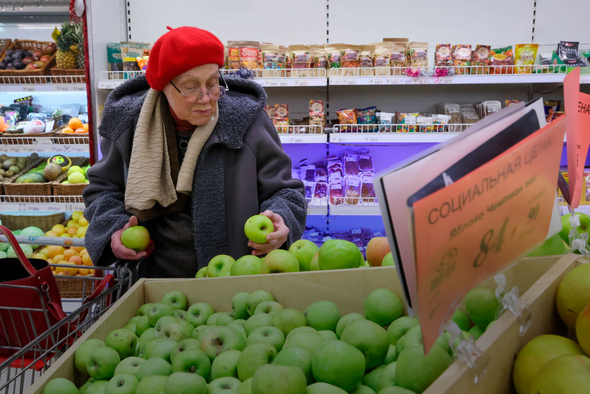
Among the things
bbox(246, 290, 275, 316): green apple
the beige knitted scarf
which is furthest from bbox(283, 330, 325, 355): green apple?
the beige knitted scarf

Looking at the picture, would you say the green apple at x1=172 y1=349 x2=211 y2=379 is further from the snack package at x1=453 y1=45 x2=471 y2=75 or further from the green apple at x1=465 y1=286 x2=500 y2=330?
the snack package at x1=453 y1=45 x2=471 y2=75

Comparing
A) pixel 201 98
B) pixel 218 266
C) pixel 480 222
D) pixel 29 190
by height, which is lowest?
pixel 29 190

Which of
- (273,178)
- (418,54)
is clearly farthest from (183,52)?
(418,54)

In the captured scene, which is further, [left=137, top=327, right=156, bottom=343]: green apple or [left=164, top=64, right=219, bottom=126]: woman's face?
[left=164, top=64, right=219, bottom=126]: woman's face

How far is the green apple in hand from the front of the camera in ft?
2.02

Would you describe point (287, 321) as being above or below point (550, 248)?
below

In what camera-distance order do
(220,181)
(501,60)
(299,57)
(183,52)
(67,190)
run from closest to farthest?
(183,52), (220,181), (501,60), (299,57), (67,190)

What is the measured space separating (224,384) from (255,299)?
291 mm

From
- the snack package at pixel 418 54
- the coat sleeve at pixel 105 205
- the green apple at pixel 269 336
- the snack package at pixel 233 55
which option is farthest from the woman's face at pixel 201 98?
the snack package at pixel 418 54

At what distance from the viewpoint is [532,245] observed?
1.89 feet

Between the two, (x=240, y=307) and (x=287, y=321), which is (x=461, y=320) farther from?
Answer: (x=240, y=307)

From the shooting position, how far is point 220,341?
2.58 feet

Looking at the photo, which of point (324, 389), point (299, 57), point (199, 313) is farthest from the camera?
point (299, 57)

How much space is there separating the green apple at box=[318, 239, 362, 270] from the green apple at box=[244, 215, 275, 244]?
0.41 metres
